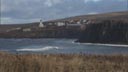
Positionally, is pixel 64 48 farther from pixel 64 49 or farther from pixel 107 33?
pixel 107 33

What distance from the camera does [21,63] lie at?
1347 centimetres

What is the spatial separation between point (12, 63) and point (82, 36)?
453 feet

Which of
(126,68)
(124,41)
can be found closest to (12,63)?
(126,68)

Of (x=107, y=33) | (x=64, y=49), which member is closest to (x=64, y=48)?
(x=64, y=49)

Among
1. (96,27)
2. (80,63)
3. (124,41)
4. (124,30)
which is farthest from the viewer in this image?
(96,27)

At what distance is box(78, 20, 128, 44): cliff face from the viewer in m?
130

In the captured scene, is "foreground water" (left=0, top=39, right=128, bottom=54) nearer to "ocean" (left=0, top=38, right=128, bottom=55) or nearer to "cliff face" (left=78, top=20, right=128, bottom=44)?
"ocean" (left=0, top=38, right=128, bottom=55)

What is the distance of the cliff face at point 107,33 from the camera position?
5103 inches

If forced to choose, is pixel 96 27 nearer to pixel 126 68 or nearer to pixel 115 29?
pixel 115 29

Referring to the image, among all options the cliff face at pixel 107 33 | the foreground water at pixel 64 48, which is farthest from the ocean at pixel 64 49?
the cliff face at pixel 107 33

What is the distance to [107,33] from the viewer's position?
137 m

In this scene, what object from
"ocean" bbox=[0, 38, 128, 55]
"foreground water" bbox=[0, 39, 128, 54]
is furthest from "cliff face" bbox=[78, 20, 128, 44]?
"ocean" bbox=[0, 38, 128, 55]

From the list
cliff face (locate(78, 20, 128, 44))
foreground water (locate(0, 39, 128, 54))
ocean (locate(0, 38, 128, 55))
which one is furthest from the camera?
cliff face (locate(78, 20, 128, 44))

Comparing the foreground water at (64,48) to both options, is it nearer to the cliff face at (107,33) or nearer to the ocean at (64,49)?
the ocean at (64,49)
